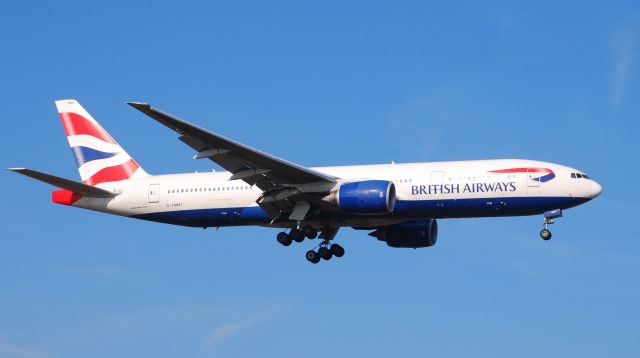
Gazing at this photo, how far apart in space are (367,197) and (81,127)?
55.1ft

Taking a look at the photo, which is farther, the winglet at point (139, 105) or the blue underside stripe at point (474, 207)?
the blue underside stripe at point (474, 207)

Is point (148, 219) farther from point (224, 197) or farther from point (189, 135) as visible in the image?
point (189, 135)

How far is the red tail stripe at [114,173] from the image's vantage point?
5302cm

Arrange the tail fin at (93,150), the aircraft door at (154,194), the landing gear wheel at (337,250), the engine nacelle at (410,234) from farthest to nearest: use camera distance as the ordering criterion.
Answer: the tail fin at (93,150), the engine nacelle at (410,234), the landing gear wheel at (337,250), the aircraft door at (154,194)

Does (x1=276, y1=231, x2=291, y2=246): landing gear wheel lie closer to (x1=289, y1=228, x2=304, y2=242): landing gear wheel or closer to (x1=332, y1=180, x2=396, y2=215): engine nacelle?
(x1=289, y1=228, x2=304, y2=242): landing gear wheel

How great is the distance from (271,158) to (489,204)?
8.95 metres

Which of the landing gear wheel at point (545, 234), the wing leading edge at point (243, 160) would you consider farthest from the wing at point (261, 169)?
the landing gear wheel at point (545, 234)

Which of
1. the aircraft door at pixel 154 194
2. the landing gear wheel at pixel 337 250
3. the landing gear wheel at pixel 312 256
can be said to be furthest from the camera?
the landing gear wheel at pixel 337 250

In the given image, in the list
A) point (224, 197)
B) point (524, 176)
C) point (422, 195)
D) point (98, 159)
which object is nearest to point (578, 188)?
point (524, 176)

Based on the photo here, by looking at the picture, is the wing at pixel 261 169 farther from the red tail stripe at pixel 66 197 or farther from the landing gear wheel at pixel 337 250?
the red tail stripe at pixel 66 197

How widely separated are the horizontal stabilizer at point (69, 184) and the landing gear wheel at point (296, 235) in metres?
8.58

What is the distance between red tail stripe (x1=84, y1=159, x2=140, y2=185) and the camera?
5302 cm

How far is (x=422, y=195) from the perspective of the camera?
1834 inches

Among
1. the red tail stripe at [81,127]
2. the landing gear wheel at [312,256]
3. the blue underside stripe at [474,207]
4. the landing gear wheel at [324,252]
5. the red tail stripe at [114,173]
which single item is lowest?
the landing gear wheel at [312,256]
